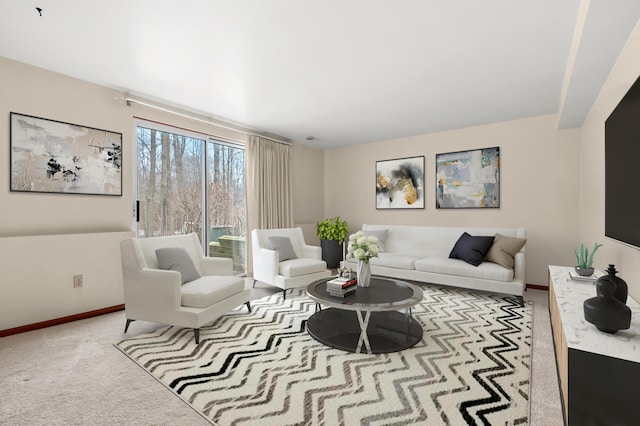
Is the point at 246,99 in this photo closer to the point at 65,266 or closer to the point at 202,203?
the point at 202,203

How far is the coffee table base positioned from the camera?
7.84 ft

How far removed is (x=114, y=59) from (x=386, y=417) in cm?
350

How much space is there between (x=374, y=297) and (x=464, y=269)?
6.15 feet

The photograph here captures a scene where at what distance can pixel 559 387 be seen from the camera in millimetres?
1867

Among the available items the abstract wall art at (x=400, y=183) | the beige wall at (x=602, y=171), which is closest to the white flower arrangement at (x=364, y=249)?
the beige wall at (x=602, y=171)

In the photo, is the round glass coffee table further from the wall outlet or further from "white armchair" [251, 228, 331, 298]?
the wall outlet

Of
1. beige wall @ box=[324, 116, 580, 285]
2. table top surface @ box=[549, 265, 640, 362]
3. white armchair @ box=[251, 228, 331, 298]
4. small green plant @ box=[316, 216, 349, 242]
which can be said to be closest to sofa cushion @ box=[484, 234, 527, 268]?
beige wall @ box=[324, 116, 580, 285]

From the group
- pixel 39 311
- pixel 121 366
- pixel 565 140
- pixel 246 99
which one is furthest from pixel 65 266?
pixel 565 140

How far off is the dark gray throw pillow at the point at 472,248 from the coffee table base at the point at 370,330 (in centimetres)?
151

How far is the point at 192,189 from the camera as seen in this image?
14.4 feet

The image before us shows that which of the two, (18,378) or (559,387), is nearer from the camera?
(559,387)

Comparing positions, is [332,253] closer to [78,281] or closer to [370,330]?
[370,330]

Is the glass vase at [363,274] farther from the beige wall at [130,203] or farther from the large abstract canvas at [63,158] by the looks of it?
the large abstract canvas at [63,158]

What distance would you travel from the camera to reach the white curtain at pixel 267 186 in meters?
5.00
